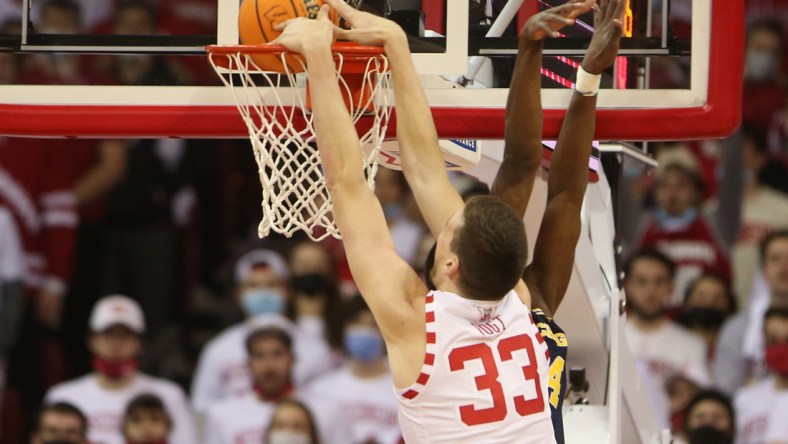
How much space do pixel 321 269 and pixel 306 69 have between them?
454 centimetres

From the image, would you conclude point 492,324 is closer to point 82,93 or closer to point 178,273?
point 82,93

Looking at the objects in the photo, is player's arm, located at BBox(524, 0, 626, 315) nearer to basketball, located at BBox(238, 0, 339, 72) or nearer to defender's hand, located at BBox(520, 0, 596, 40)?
defender's hand, located at BBox(520, 0, 596, 40)

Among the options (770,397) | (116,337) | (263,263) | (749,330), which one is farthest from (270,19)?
(749,330)

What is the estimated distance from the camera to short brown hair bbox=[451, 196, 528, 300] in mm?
3922

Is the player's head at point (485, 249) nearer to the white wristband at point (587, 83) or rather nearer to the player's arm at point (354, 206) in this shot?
the player's arm at point (354, 206)

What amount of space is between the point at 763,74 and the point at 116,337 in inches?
193

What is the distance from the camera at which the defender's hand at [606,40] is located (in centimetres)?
445

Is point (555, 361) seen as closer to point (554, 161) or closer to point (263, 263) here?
point (554, 161)

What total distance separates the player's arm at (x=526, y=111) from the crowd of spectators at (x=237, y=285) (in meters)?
3.48

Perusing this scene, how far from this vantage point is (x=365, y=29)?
4320 millimetres

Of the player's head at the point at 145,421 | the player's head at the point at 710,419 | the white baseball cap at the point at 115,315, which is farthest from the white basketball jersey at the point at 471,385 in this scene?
the white baseball cap at the point at 115,315

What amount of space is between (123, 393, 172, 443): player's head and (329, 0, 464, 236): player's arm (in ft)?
13.4

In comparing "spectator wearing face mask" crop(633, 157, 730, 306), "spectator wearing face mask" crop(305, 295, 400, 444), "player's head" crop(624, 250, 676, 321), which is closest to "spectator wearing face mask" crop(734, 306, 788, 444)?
"player's head" crop(624, 250, 676, 321)

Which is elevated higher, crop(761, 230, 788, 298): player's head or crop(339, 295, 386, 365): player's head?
crop(761, 230, 788, 298): player's head
